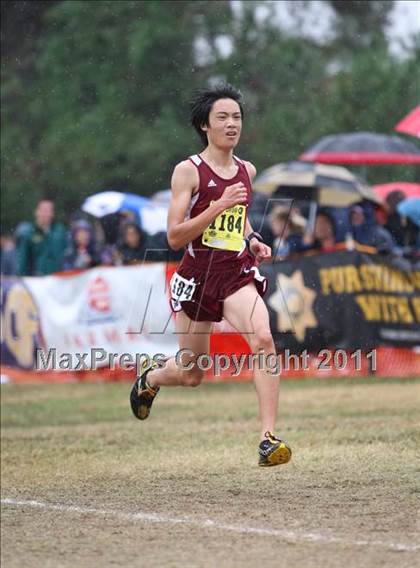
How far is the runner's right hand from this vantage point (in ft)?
22.0

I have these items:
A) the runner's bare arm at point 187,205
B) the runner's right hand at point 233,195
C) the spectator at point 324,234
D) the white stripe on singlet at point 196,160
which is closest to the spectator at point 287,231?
the spectator at point 324,234

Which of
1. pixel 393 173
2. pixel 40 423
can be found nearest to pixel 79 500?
pixel 40 423

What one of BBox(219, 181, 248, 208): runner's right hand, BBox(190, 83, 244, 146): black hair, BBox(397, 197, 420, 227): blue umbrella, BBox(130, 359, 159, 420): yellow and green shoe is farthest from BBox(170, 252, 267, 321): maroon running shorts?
BBox(397, 197, 420, 227): blue umbrella

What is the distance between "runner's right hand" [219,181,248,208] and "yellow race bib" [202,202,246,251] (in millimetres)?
155

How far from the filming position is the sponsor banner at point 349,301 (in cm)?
1385

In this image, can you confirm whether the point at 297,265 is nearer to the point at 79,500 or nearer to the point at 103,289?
the point at 103,289

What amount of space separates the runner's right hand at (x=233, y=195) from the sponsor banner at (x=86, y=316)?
24.0 ft

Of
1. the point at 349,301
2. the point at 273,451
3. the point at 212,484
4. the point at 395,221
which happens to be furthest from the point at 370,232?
the point at 273,451

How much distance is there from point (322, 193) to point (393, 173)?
23.5 ft

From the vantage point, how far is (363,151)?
53.3 ft

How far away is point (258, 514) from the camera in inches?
261

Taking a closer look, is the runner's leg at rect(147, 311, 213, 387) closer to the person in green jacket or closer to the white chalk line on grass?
the white chalk line on grass

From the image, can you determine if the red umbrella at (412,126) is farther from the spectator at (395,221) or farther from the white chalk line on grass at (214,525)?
the white chalk line on grass at (214,525)

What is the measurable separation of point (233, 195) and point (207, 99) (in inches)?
26.5
